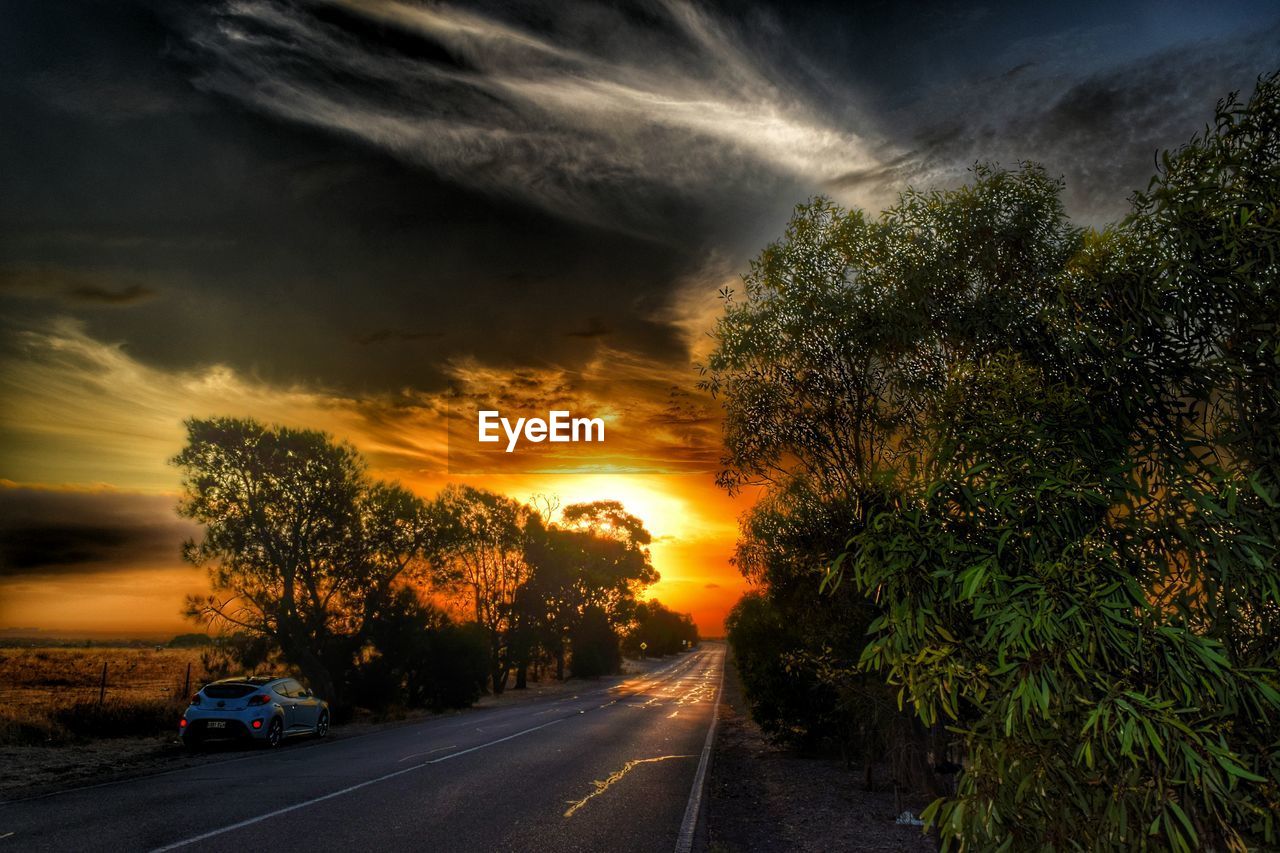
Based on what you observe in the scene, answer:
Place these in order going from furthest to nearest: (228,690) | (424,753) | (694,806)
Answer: (228,690)
(424,753)
(694,806)

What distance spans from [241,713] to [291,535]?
10.9m

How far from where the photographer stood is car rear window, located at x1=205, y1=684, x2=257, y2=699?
55.5 feet

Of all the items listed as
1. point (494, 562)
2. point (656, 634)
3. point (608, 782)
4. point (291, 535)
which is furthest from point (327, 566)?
point (656, 634)

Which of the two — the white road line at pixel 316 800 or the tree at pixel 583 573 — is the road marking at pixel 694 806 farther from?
the tree at pixel 583 573

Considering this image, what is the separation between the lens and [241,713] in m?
16.6

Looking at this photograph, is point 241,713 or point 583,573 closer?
point 241,713

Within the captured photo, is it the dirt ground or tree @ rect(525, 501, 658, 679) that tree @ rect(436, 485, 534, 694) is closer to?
tree @ rect(525, 501, 658, 679)

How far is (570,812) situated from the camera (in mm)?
10062

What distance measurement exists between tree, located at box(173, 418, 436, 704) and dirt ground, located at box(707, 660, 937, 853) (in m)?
16.5

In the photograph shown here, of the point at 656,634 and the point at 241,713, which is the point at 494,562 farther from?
the point at 656,634

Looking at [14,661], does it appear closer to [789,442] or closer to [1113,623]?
[789,442]

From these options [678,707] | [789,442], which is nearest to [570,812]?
[789,442]

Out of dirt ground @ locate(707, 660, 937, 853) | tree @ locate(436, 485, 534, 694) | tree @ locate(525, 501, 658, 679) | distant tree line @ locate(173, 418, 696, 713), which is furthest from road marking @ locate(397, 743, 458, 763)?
tree @ locate(525, 501, 658, 679)

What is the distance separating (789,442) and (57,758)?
14640mm
